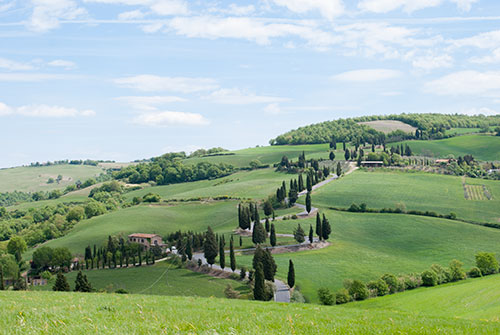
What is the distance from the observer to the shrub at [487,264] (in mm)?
83688

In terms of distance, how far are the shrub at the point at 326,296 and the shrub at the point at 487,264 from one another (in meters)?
35.6

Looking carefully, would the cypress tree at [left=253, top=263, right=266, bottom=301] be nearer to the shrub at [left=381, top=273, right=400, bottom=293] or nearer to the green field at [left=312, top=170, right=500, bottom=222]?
the shrub at [left=381, top=273, right=400, bottom=293]

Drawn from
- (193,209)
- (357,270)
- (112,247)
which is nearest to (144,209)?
(193,209)

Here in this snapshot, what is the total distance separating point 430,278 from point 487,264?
15868 mm

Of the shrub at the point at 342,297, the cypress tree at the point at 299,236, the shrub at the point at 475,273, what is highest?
the cypress tree at the point at 299,236

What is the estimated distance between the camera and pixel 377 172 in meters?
186

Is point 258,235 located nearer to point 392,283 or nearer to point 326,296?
point 326,296

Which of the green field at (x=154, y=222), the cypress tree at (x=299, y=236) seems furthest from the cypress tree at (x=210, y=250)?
the green field at (x=154, y=222)

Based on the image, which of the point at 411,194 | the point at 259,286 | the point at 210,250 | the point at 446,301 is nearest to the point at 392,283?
the point at 446,301

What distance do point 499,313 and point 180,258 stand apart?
70634 millimetres

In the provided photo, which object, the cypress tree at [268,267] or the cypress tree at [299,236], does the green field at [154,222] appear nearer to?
the cypress tree at [299,236]

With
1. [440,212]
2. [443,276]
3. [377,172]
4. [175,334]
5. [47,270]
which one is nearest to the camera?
Answer: [175,334]

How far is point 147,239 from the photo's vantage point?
113062 mm

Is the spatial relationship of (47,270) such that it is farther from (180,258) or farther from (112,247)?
(180,258)
